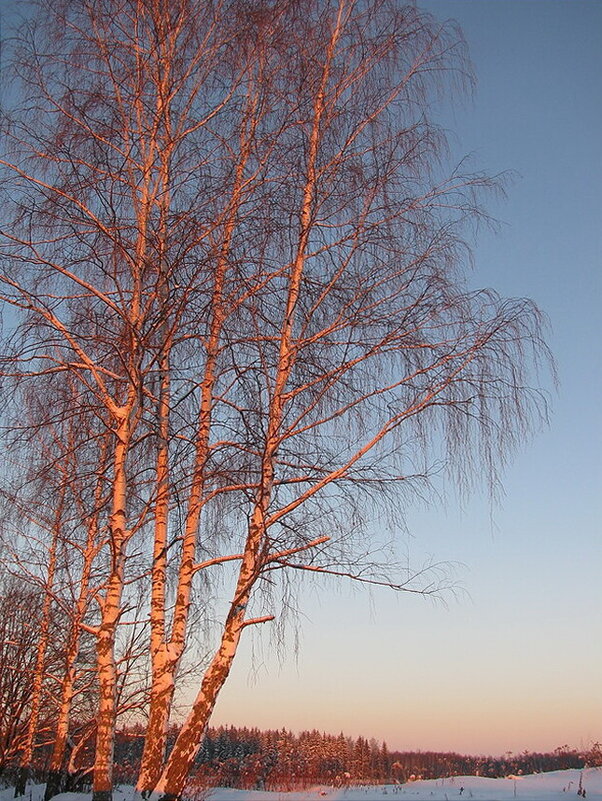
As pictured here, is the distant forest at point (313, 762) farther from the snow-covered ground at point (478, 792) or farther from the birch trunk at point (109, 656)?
the birch trunk at point (109, 656)

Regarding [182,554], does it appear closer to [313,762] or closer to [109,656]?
[109,656]

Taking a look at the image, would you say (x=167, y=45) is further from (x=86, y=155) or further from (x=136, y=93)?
(x=86, y=155)

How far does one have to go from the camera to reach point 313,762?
142ft

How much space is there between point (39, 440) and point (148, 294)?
241cm

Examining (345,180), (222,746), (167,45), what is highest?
(167,45)

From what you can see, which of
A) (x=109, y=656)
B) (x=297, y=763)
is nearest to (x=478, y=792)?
(x=109, y=656)

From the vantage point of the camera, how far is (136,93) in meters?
7.10

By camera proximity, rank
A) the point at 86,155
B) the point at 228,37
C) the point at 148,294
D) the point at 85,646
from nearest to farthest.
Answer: the point at 148,294 < the point at 86,155 < the point at 228,37 < the point at 85,646

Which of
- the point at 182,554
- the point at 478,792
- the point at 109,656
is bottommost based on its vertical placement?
Result: the point at 478,792

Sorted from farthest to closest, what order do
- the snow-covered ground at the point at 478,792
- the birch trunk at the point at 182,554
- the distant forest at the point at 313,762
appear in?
the distant forest at the point at 313,762, the snow-covered ground at the point at 478,792, the birch trunk at the point at 182,554

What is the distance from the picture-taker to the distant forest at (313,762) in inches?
944

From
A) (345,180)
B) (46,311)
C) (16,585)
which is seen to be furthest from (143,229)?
(16,585)

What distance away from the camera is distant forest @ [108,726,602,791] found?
78.6 feet

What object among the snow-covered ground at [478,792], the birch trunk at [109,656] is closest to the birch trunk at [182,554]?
the birch trunk at [109,656]
